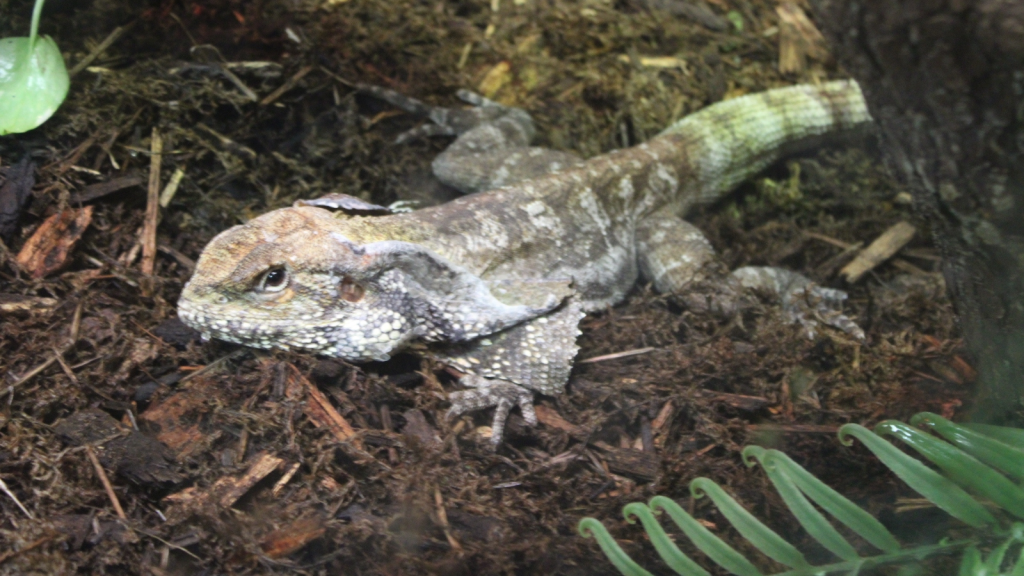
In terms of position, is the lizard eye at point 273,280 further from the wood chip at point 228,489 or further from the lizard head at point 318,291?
the wood chip at point 228,489

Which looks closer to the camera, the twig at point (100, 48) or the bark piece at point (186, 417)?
the bark piece at point (186, 417)

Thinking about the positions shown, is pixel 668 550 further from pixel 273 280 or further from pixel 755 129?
pixel 755 129

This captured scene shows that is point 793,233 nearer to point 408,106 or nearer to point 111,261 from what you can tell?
point 408,106

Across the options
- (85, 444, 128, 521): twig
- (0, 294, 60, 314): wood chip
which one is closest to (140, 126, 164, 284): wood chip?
(0, 294, 60, 314): wood chip

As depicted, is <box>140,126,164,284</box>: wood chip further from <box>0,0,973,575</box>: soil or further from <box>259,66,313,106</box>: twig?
<box>259,66,313,106</box>: twig

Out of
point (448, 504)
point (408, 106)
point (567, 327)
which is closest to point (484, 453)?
point (448, 504)

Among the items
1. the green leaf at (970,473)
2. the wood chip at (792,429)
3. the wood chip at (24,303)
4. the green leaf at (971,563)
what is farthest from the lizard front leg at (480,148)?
the green leaf at (971,563)

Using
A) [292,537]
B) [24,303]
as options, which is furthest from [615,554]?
[24,303]
